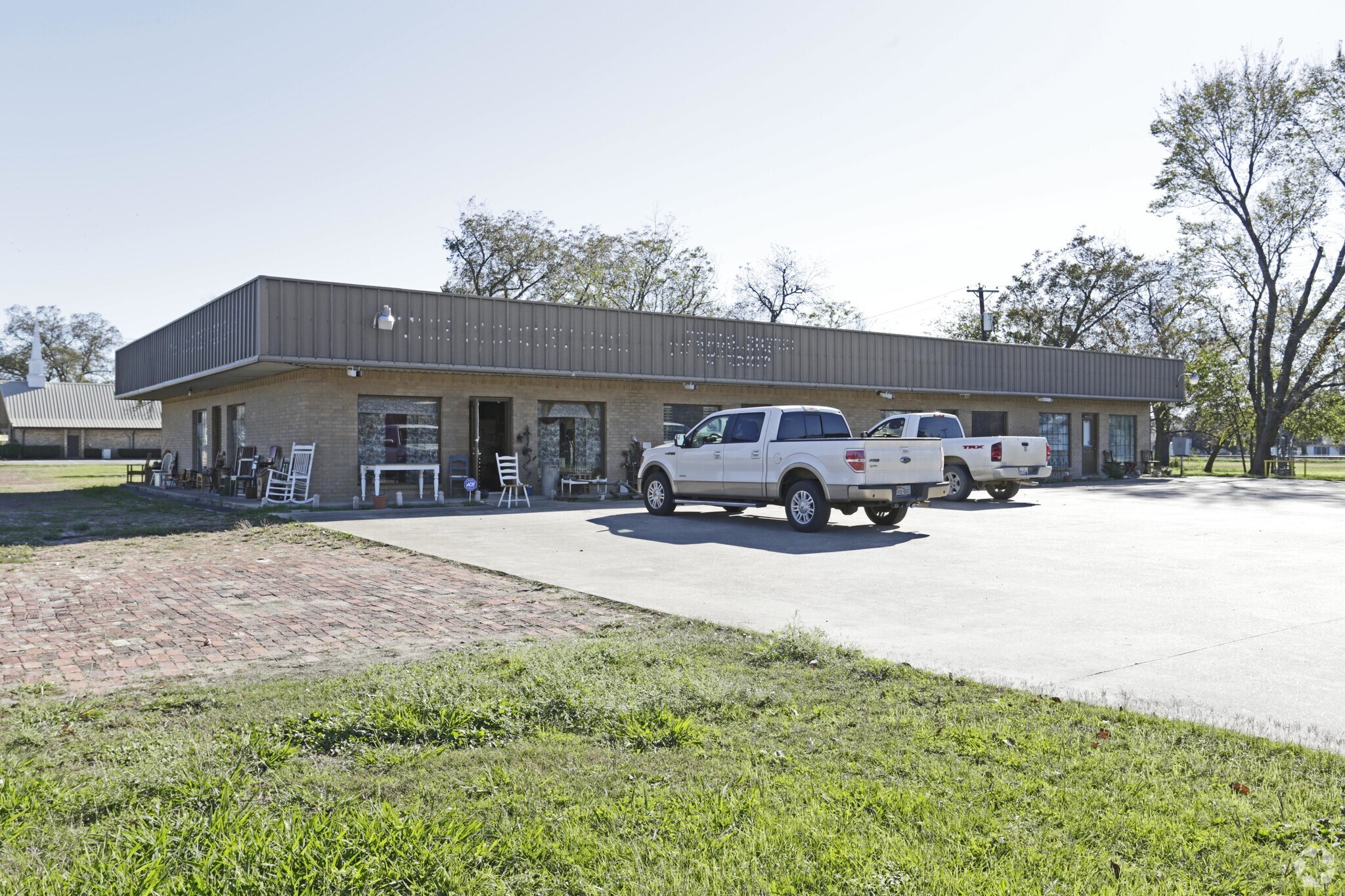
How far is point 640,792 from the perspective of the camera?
3756 millimetres

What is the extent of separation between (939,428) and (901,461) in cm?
817

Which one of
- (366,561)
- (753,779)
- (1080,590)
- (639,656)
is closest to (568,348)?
(366,561)

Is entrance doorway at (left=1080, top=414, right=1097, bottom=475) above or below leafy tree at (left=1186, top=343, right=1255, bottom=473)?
below

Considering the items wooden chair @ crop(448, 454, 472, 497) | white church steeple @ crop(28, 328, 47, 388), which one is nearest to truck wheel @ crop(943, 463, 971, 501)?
wooden chair @ crop(448, 454, 472, 497)

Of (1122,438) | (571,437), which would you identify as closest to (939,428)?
(571,437)

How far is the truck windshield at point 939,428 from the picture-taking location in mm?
21844

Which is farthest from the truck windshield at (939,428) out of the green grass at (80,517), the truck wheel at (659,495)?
the green grass at (80,517)

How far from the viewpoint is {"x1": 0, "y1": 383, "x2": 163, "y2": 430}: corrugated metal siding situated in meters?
63.8

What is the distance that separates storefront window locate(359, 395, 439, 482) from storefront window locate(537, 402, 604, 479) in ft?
9.01

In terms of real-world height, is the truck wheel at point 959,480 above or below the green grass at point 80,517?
above

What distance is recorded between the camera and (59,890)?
2875mm

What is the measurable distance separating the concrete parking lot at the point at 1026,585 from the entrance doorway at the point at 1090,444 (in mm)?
17619

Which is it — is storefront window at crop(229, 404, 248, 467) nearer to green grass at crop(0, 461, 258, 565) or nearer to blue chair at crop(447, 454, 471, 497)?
green grass at crop(0, 461, 258, 565)

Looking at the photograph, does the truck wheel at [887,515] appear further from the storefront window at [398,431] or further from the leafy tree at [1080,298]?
the leafy tree at [1080,298]
